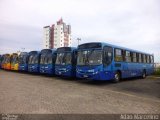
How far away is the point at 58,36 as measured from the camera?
110438mm

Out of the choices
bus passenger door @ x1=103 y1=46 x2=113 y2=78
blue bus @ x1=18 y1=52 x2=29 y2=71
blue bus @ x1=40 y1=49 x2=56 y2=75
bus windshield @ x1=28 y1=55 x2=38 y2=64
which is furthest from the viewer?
blue bus @ x1=18 y1=52 x2=29 y2=71

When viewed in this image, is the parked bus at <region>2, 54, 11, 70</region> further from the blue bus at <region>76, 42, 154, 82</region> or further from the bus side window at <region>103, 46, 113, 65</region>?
the bus side window at <region>103, 46, 113, 65</region>

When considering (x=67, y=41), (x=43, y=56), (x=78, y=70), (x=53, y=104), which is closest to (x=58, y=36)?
(x=67, y=41)

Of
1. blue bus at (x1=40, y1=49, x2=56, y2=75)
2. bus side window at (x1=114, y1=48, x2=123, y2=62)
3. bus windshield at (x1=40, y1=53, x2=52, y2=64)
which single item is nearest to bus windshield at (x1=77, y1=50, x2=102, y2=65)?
bus side window at (x1=114, y1=48, x2=123, y2=62)

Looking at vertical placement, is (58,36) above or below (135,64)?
above

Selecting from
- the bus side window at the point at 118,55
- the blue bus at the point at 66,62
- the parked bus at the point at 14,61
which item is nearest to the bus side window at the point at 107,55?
the bus side window at the point at 118,55

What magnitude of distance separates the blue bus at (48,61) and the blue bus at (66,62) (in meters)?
1.34

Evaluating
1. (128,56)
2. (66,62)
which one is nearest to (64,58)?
(66,62)

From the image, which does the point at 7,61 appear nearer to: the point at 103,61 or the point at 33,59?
the point at 33,59

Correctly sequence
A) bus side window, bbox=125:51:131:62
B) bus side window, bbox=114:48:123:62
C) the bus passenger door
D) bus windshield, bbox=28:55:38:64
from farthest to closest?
bus windshield, bbox=28:55:38:64 < bus side window, bbox=125:51:131:62 < bus side window, bbox=114:48:123:62 < the bus passenger door

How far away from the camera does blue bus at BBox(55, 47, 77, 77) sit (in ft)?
59.9

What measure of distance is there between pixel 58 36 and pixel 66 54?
92708 millimetres

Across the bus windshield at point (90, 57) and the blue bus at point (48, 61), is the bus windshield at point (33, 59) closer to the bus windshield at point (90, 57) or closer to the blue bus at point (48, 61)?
the blue bus at point (48, 61)

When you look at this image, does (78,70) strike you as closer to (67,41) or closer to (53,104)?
(53,104)
